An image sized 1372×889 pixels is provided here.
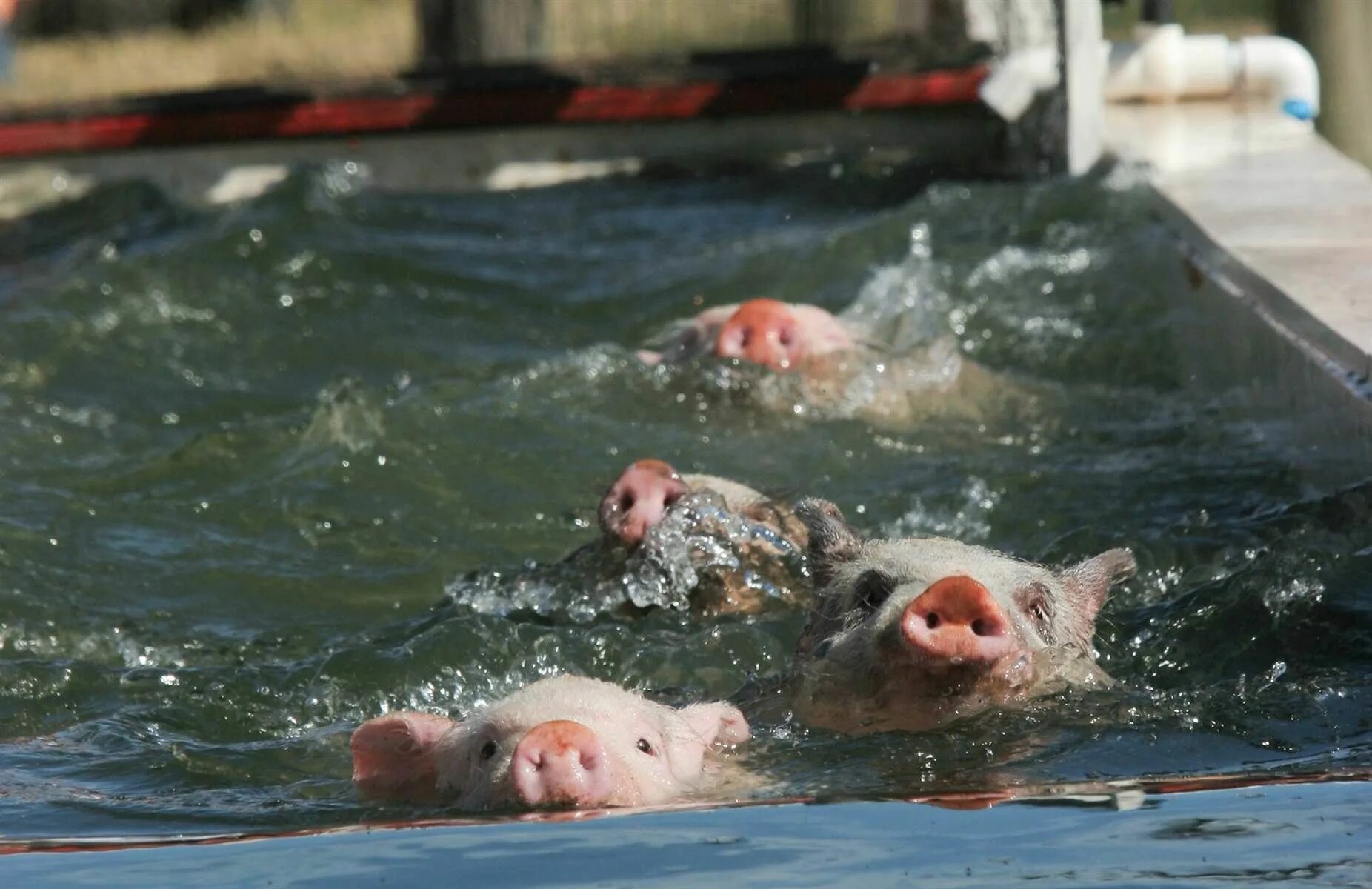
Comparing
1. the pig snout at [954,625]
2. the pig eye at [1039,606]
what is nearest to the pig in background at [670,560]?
the pig eye at [1039,606]

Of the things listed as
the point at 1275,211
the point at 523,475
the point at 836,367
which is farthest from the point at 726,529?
the point at 1275,211

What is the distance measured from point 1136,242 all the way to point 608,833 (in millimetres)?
6367

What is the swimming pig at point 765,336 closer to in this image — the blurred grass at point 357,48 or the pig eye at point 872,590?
the pig eye at point 872,590

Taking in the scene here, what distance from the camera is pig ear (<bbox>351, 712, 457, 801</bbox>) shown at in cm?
404

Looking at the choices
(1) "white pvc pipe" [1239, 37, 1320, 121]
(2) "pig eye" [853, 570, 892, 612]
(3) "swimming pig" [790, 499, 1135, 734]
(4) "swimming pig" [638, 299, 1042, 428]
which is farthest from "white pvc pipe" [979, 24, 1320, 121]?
(2) "pig eye" [853, 570, 892, 612]

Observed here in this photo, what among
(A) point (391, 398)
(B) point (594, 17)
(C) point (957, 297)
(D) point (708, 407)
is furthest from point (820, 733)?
(B) point (594, 17)

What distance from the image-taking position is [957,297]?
908 centimetres

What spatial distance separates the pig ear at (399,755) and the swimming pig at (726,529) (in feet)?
3.76

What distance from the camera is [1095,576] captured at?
466 cm

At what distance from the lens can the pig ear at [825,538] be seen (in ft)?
15.5

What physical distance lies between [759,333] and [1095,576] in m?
2.59

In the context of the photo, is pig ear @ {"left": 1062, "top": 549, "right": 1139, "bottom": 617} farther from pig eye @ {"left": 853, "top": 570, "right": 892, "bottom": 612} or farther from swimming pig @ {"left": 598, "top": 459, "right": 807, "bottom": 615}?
swimming pig @ {"left": 598, "top": 459, "right": 807, "bottom": 615}

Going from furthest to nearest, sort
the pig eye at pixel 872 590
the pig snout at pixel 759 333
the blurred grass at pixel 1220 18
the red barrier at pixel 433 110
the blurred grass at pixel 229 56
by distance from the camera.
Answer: the blurred grass at pixel 1220 18 < the blurred grass at pixel 229 56 < the red barrier at pixel 433 110 < the pig snout at pixel 759 333 < the pig eye at pixel 872 590

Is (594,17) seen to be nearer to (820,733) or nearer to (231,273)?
(231,273)
